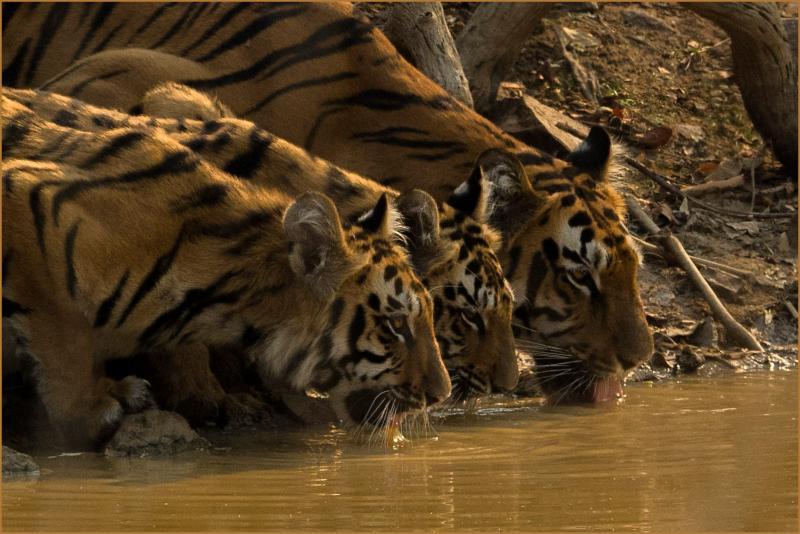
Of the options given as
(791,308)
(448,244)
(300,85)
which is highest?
(300,85)

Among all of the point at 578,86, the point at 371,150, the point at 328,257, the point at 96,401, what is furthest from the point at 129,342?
the point at 578,86

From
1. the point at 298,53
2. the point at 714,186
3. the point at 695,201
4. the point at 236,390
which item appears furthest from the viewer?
the point at 714,186

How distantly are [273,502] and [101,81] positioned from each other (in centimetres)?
336

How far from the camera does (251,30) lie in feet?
26.4

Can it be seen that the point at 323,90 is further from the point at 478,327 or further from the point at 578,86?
the point at 578,86

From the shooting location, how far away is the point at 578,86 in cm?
1088

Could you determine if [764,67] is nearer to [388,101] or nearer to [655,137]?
[655,137]

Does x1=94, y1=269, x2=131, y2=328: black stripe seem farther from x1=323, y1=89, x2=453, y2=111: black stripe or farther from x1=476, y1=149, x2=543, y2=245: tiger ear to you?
x1=323, y1=89, x2=453, y2=111: black stripe

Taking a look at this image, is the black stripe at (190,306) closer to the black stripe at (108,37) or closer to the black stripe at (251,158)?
the black stripe at (251,158)

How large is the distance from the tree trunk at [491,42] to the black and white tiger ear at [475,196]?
10.1ft

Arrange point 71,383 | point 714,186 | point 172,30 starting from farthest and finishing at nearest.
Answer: point 714,186 → point 172,30 → point 71,383

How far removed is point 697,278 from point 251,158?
11.0ft

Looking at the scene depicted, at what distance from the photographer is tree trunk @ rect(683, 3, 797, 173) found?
9945 millimetres

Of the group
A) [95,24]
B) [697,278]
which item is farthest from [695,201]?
[95,24]
